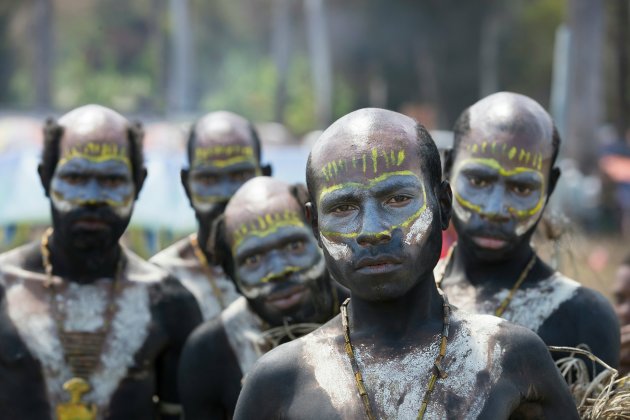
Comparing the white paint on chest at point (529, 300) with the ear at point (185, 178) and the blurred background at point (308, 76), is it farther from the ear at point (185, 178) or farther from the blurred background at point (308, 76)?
the ear at point (185, 178)

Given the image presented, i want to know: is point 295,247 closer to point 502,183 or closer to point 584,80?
point 502,183

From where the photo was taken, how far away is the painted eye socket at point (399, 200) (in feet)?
11.1

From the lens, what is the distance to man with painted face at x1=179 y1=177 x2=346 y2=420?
5.02m

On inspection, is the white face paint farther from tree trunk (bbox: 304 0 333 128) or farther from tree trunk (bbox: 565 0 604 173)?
tree trunk (bbox: 304 0 333 128)

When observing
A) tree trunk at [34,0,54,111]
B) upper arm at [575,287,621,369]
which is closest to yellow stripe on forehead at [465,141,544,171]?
upper arm at [575,287,621,369]

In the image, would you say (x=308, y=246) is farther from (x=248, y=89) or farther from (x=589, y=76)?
(x=248, y=89)

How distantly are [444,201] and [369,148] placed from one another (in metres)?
0.31

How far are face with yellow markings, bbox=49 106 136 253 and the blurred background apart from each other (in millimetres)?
1949

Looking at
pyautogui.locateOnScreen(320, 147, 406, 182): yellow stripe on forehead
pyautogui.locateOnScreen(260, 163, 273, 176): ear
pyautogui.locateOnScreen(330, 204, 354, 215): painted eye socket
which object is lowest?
pyautogui.locateOnScreen(260, 163, 273, 176): ear

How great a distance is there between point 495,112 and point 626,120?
1026 inches

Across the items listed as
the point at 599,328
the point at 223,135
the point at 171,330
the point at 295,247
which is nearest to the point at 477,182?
the point at 599,328

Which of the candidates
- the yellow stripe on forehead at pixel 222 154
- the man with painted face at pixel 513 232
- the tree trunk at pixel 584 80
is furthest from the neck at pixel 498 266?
the tree trunk at pixel 584 80

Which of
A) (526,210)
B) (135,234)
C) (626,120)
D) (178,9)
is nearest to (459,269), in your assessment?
(526,210)

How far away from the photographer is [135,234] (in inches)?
504
